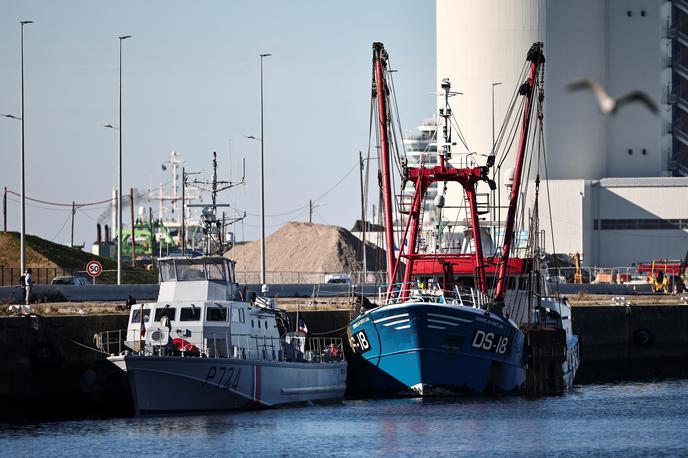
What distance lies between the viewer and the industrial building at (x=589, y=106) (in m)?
120

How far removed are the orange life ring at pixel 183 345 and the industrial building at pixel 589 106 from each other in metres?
70.8

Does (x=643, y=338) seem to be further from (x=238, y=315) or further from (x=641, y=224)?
(x=641, y=224)

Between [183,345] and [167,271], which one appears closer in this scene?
[183,345]

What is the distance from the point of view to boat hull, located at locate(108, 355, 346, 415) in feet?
152

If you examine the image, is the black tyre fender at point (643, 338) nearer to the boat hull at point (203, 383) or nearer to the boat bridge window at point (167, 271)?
the boat hull at point (203, 383)

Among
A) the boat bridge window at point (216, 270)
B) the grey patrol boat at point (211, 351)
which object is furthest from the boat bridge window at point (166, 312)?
the boat bridge window at point (216, 270)

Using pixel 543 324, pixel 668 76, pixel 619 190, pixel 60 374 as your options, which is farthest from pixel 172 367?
pixel 668 76

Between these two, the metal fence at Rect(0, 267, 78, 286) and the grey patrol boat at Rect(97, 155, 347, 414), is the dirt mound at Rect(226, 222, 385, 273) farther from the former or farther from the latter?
the grey patrol boat at Rect(97, 155, 347, 414)

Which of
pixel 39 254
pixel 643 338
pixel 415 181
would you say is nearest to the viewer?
pixel 415 181

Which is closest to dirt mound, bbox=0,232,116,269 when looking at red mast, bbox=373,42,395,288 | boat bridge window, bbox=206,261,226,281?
red mast, bbox=373,42,395,288

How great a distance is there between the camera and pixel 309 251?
13712 centimetres

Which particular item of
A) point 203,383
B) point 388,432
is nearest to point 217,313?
point 203,383

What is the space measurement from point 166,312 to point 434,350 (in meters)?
10.0

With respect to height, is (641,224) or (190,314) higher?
(641,224)
